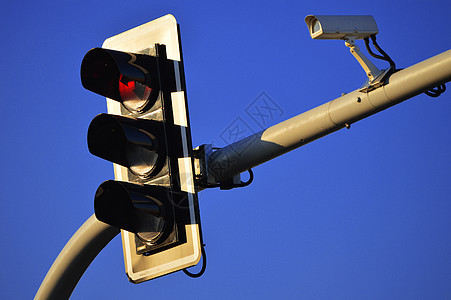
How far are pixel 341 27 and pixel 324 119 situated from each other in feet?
1.85

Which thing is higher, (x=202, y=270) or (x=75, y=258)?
(x=75, y=258)

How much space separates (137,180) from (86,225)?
0.51 m

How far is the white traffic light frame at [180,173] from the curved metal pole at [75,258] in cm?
16

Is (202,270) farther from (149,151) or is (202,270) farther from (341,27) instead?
(341,27)

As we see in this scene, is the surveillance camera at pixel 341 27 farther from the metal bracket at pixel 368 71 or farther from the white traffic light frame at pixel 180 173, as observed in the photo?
the white traffic light frame at pixel 180 173

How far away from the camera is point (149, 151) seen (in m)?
4.67

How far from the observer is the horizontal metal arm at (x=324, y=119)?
12.8 ft

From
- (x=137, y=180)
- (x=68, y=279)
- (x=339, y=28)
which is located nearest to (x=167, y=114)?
(x=137, y=180)

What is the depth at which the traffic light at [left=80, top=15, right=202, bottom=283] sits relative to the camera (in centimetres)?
441

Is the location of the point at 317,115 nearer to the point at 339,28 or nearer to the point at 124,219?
the point at 339,28

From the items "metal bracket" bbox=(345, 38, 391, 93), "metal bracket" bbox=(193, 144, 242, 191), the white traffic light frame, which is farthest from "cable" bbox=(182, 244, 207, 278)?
"metal bracket" bbox=(345, 38, 391, 93)

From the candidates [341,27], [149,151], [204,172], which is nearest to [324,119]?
[341,27]

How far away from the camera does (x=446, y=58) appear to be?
3816 mm

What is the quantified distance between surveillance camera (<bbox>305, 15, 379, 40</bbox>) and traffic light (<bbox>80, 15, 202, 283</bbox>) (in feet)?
2.76
